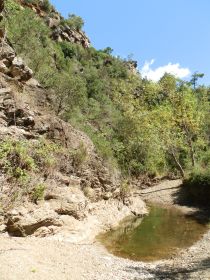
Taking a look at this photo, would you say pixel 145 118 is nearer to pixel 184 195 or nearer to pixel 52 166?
pixel 184 195

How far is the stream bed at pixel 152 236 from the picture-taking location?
57.5 feet

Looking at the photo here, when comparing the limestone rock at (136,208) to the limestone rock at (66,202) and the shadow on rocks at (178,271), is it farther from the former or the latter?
the shadow on rocks at (178,271)

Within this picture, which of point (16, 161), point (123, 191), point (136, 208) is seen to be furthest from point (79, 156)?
point (136, 208)

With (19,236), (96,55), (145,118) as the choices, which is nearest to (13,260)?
(19,236)

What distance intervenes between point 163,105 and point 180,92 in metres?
3.47

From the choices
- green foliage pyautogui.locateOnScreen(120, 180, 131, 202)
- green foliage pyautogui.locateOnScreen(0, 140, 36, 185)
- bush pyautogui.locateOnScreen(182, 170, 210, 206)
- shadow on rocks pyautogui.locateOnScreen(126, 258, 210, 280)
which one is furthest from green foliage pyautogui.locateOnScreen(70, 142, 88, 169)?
bush pyautogui.locateOnScreen(182, 170, 210, 206)

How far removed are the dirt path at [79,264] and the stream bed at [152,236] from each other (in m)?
1.04

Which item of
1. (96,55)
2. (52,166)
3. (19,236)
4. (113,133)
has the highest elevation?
(96,55)

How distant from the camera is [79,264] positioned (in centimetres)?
1397

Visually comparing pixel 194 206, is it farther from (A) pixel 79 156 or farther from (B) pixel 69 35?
(B) pixel 69 35

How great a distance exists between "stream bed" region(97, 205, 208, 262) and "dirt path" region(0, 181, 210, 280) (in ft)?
3.43

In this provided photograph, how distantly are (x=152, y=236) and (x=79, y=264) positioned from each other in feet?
25.2

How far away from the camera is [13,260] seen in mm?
12688

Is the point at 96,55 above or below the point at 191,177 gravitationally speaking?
above
